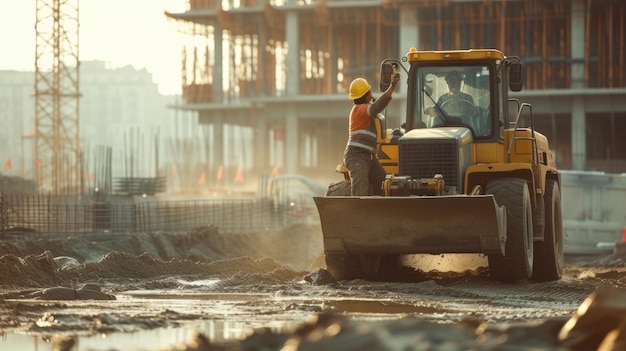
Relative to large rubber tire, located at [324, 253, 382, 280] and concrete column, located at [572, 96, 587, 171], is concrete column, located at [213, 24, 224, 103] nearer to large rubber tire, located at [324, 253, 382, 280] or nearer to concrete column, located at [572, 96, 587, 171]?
concrete column, located at [572, 96, 587, 171]

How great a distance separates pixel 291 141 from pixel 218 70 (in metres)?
7.22

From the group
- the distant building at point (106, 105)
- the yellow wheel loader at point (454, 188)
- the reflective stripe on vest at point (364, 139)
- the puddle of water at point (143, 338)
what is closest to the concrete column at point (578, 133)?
the yellow wheel loader at point (454, 188)

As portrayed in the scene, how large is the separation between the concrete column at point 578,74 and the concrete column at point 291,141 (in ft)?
42.7

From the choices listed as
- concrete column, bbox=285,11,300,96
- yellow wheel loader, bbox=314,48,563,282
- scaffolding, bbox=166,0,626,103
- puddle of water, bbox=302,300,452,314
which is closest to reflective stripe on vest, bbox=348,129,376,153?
yellow wheel loader, bbox=314,48,563,282

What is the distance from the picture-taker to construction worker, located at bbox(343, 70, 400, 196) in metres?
15.3

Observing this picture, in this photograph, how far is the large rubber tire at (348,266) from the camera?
15.7m

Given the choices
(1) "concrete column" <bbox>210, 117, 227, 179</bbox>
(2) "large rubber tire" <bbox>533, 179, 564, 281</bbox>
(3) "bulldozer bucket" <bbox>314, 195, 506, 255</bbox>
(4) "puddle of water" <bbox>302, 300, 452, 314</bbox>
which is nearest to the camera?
(4) "puddle of water" <bbox>302, 300, 452, 314</bbox>

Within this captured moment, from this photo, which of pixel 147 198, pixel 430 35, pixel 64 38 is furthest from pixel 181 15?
pixel 147 198

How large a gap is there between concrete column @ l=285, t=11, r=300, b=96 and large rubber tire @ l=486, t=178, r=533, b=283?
44.6 m

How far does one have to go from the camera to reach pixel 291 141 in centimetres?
5966

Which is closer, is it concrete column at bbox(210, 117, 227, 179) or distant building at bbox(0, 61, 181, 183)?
concrete column at bbox(210, 117, 227, 179)

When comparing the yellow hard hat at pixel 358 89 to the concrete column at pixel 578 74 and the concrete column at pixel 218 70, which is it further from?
the concrete column at pixel 218 70

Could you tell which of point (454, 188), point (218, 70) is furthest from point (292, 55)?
point (454, 188)

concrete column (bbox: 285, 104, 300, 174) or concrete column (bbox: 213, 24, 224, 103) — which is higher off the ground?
concrete column (bbox: 213, 24, 224, 103)
